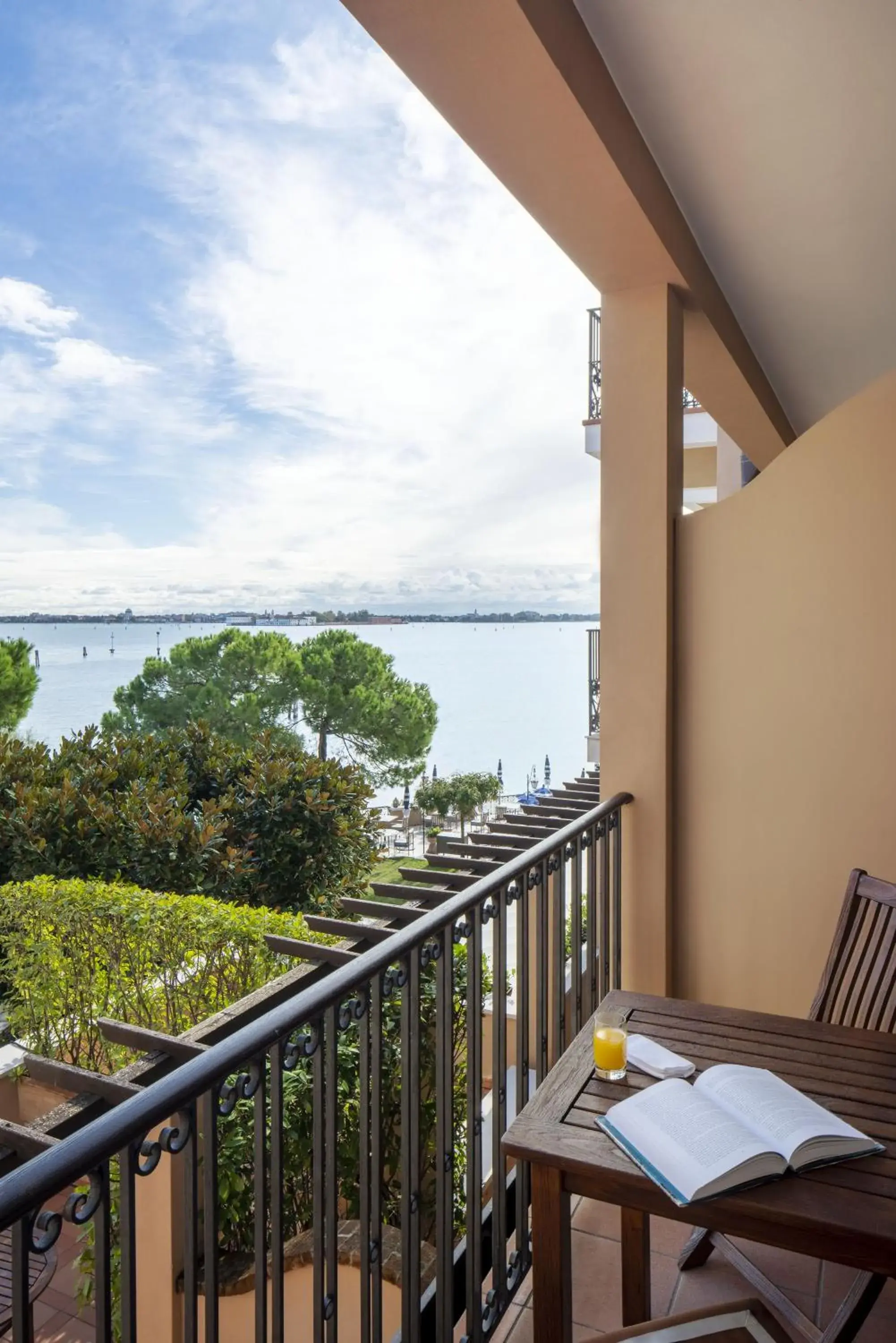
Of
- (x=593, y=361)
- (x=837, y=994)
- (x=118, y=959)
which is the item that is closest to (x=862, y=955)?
(x=837, y=994)

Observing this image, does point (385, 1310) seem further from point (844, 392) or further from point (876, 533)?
point (844, 392)

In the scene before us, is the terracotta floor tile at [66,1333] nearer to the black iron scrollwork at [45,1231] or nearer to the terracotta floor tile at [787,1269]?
the terracotta floor tile at [787,1269]

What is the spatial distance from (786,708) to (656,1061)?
61.1 inches

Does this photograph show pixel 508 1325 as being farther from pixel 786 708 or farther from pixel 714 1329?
pixel 786 708

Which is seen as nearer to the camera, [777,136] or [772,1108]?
[772,1108]

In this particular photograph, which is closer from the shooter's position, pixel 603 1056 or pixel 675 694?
pixel 603 1056

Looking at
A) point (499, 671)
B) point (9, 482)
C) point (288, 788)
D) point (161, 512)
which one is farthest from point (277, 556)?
point (288, 788)

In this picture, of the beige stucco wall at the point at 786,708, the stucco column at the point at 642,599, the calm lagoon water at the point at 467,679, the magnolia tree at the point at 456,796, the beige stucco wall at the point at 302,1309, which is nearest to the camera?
the beige stucco wall at the point at 786,708

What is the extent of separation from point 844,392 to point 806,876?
3.09 metres

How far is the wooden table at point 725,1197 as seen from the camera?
1.14 metres

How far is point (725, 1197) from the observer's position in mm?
→ 1165

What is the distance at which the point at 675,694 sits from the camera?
3113 mm

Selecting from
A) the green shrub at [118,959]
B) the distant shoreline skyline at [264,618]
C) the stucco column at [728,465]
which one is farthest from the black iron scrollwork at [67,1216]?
the distant shoreline skyline at [264,618]

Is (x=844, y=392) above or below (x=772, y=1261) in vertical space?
above
